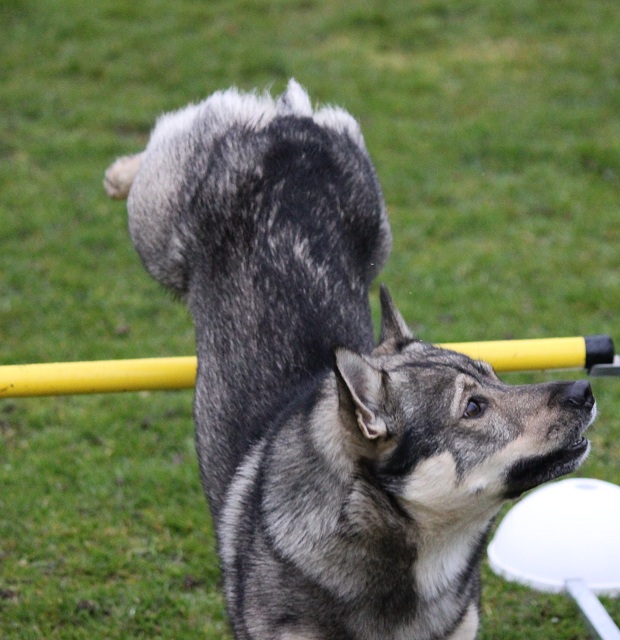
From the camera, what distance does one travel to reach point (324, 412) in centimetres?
369

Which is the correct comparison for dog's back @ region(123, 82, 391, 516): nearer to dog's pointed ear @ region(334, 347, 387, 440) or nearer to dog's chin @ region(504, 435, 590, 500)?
dog's pointed ear @ region(334, 347, 387, 440)

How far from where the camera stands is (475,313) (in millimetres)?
7898

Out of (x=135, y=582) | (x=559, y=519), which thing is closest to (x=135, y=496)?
(x=135, y=582)

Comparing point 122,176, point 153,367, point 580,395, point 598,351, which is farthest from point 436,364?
point 122,176

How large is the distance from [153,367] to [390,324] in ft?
3.62

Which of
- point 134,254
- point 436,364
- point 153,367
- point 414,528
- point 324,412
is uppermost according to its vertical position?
point 436,364

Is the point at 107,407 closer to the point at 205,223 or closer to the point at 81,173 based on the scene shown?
the point at 205,223

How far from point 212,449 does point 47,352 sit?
342 centimetres

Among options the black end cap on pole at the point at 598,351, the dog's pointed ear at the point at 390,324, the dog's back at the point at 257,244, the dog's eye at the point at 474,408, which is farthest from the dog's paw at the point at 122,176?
the dog's eye at the point at 474,408

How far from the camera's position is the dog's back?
4.39 meters

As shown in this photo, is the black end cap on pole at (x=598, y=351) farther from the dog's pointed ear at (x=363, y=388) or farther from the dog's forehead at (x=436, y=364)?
the dog's pointed ear at (x=363, y=388)

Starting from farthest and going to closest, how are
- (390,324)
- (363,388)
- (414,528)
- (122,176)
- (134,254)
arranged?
(134,254) < (122,176) < (390,324) < (414,528) < (363,388)

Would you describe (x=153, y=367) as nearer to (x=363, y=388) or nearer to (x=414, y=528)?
(x=363, y=388)

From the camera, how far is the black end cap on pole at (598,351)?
457 centimetres
